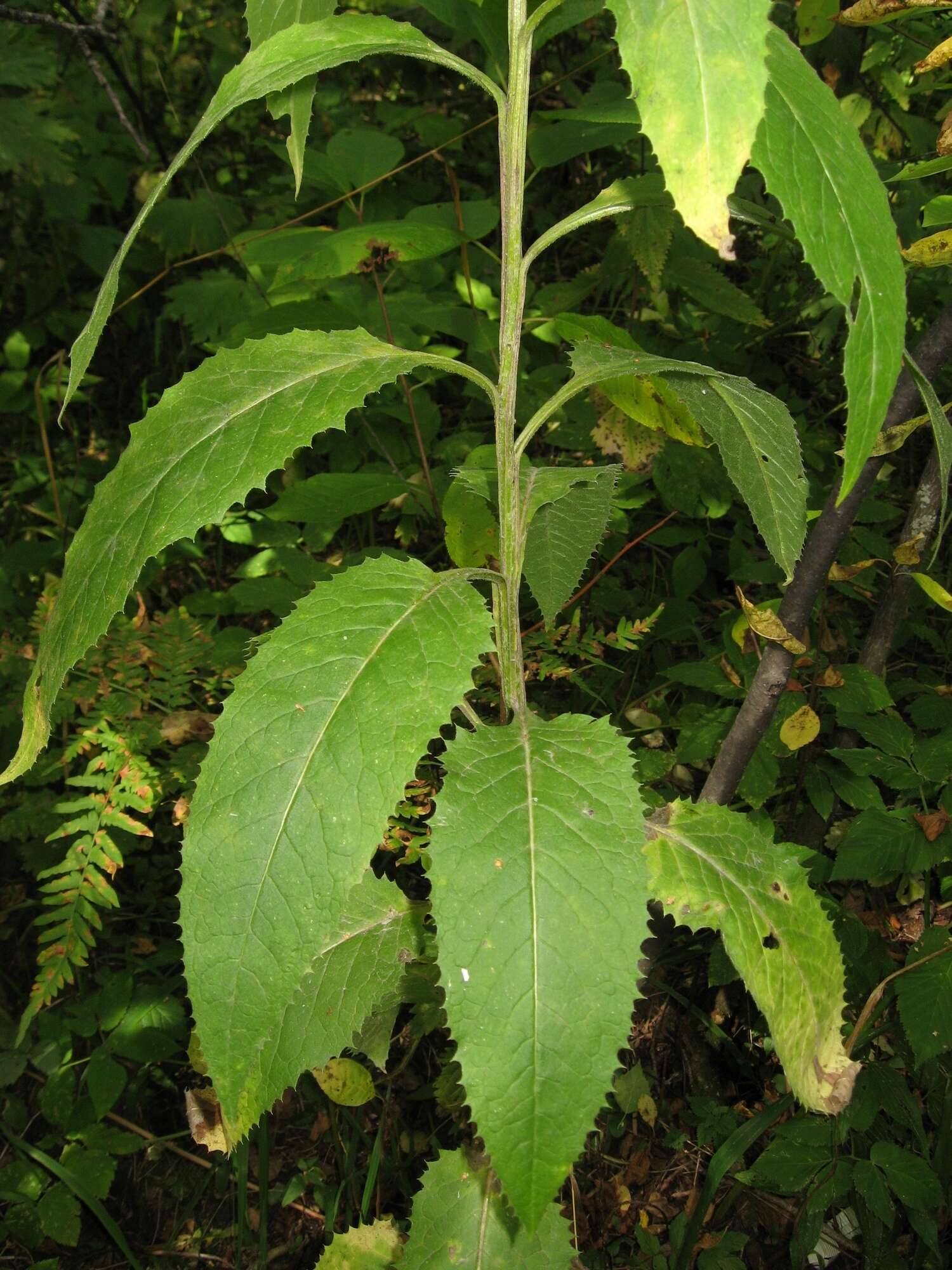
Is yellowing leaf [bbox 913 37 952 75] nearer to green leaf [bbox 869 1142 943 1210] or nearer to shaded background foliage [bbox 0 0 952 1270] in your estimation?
shaded background foliage [bbox 0 0 952 1270]

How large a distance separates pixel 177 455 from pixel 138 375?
325cm

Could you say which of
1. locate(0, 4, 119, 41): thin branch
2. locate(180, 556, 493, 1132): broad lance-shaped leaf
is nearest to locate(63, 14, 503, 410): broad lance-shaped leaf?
locate(180, 556, 493, 1132): broad lance-shaped leaf

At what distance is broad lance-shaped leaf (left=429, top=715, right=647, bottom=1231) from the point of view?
100 centimetres

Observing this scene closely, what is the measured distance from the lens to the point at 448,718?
1.02 meters

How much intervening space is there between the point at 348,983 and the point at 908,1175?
1.14 meters

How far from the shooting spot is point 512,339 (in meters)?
1.20

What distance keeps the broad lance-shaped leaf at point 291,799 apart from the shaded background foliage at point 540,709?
0.72 meters

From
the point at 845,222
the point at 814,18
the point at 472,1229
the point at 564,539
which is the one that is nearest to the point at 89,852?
the point at 472,1229

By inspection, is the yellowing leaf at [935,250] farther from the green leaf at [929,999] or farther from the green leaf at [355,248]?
the green leaf at [355,248]

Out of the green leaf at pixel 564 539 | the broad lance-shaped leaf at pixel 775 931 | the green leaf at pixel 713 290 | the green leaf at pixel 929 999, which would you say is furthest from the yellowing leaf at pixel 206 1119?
the green leaf at pixel 713 290

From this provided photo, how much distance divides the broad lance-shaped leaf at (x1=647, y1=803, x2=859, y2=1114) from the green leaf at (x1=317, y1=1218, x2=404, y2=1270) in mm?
856

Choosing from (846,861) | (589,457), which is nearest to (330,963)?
(846,861)

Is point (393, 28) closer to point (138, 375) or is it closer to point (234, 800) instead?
point (234, 800)

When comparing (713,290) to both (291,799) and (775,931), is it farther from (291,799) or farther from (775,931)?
(291,799)
